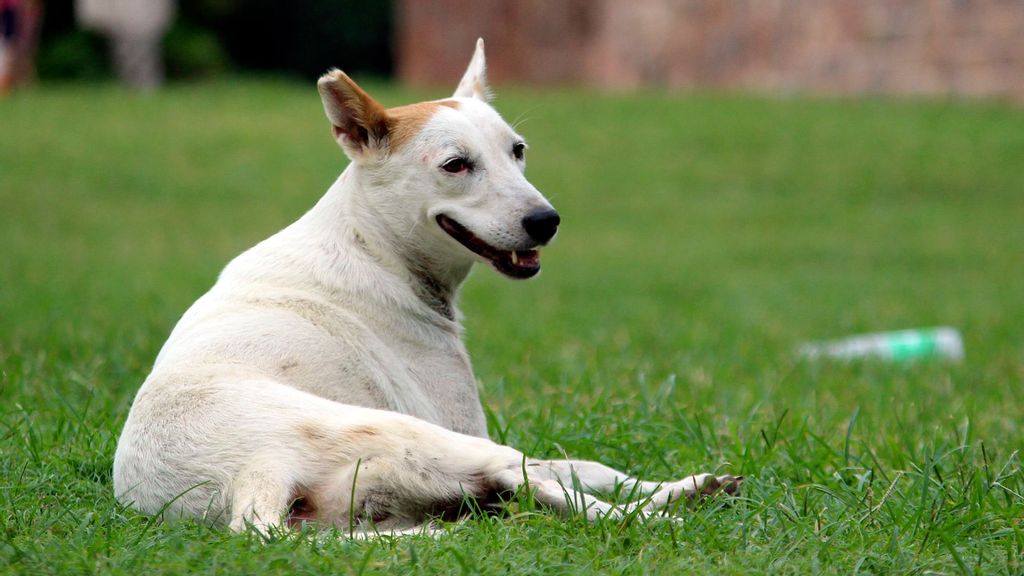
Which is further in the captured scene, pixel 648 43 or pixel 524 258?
pixel 648 43

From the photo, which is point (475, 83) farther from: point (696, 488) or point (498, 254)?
point (696, 488)

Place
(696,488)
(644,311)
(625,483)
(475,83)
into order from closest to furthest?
(696,488) → (625,483) → (475,83) → (644,311)

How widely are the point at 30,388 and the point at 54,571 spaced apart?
2.62m

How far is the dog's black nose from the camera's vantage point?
432 centimetres

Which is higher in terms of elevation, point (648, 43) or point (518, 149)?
point (518, 149)

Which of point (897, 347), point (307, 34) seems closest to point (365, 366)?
point (897, 347)

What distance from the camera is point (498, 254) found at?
441 centimetres

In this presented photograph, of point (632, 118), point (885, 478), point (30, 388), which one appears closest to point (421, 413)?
point (885, 478)

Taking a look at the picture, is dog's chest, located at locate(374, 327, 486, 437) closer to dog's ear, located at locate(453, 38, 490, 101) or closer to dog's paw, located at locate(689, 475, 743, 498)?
dog's paw, located at locate(689, 475, 743, 498)

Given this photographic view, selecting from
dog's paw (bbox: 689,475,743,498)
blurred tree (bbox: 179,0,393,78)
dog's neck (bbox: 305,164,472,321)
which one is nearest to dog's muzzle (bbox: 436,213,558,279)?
dog's neck (bbox: 305,164,472,321)

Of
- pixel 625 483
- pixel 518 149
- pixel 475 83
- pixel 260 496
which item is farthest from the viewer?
pixel 475 83

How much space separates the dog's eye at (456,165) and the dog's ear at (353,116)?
239mm

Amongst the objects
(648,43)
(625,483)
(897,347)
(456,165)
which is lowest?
(648,43)

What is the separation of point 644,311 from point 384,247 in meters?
6.36
